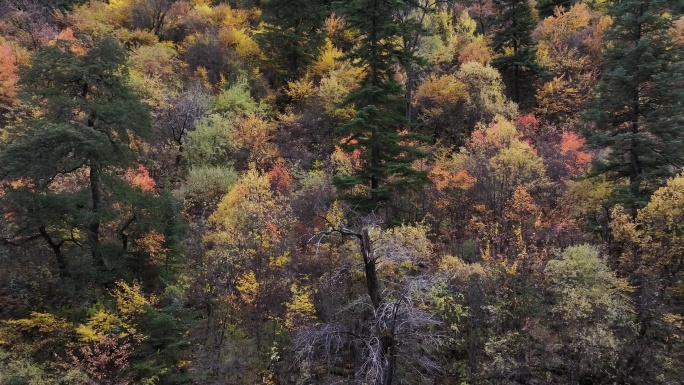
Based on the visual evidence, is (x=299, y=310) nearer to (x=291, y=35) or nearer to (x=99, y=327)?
(x=99, y=327)

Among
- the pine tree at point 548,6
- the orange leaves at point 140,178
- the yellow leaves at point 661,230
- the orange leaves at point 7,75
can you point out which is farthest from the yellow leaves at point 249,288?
the pine tree at point 548,6

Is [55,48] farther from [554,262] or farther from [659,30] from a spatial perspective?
[659,30]

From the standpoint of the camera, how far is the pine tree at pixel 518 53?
29.3 meters

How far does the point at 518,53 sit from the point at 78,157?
89.9ft

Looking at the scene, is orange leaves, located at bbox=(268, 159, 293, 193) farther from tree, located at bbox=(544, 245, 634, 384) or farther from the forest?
tree, located at bbox=(544, 245, 634, 384)

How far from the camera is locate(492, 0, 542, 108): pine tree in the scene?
96.2ft

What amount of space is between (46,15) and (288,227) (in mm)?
30147

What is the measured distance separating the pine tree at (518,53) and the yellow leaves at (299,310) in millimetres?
21554

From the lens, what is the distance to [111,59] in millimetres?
17016

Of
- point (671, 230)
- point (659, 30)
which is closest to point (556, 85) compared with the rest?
point (659, 30)

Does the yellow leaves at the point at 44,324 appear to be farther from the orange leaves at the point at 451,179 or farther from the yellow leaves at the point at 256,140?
the orange leaves at the point at 451,179

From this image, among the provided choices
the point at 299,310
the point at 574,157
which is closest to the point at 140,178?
the point at 299,310

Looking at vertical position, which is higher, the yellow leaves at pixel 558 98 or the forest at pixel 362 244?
the yellow leaves at pixel 558 98

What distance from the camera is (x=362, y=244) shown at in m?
9.72
